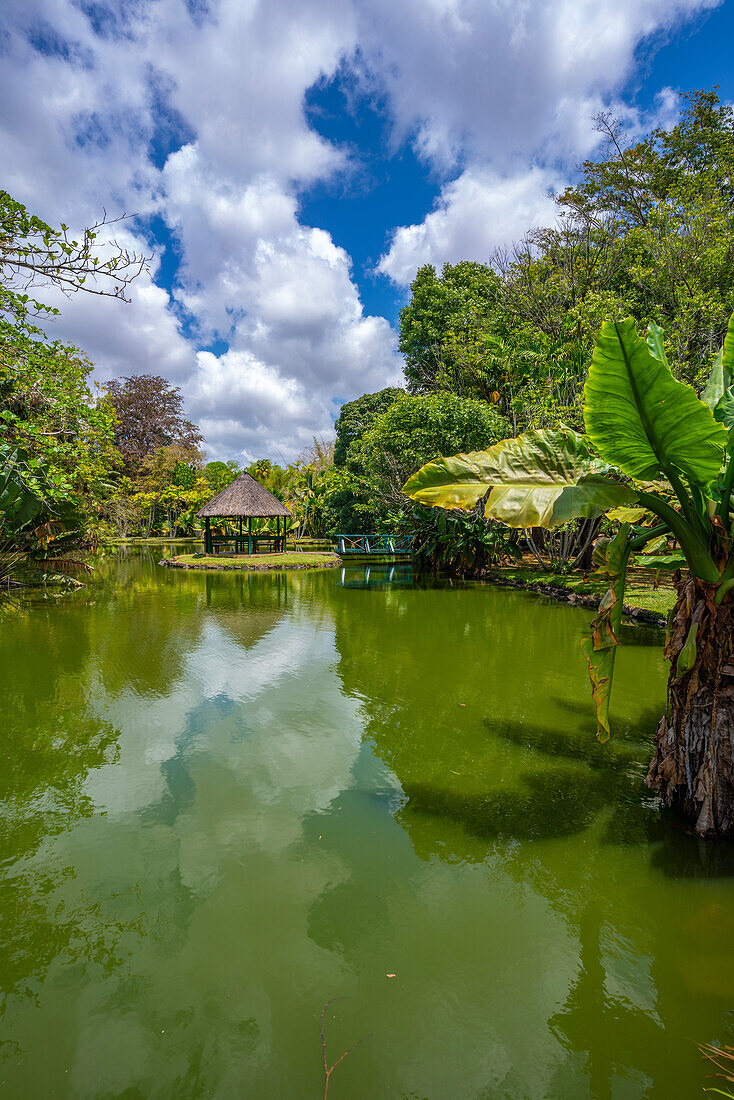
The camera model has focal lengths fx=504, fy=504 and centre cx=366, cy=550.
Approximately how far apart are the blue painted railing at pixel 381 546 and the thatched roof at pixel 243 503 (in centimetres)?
294

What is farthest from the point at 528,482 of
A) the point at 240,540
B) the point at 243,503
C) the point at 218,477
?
the point at 218,477

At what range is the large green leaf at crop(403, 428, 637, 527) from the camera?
8.85 feet

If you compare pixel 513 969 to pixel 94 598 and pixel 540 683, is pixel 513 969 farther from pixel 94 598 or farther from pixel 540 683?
pixel 94 598

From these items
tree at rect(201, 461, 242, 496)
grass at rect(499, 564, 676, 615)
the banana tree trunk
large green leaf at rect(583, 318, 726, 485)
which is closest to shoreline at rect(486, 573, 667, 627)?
grass at rect(499, 564, 676, 615)

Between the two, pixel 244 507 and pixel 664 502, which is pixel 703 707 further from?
pixel 244 507

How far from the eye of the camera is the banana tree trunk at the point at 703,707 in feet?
8.46

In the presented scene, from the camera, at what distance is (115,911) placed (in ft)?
7.36

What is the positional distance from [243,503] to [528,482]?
17797 millimetres

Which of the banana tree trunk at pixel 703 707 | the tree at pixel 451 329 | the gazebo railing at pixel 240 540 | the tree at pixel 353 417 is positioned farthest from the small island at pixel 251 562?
the banana tree trunk at pixel 703 707

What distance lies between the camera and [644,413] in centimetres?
230

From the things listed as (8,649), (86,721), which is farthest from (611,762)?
(8,649)

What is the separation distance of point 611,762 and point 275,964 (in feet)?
8.81

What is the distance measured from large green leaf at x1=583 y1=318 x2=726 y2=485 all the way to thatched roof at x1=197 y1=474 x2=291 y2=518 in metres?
18.1

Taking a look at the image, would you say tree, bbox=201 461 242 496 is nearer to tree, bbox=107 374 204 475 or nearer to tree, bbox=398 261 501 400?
tree, bbox=107 374 204 475
